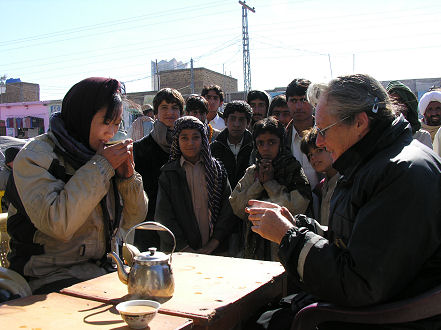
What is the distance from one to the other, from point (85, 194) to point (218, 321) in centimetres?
93

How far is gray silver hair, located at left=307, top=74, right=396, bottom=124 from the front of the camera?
1.92 metres

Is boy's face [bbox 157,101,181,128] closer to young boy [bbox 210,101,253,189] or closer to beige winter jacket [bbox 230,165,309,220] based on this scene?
young boy [bbox 210,101,253,189]

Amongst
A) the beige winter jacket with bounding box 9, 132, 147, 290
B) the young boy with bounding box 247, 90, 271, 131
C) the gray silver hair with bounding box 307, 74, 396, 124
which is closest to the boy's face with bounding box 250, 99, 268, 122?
the young boy with bounding box 247, 90, 271, 131

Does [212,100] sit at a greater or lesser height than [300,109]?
greater

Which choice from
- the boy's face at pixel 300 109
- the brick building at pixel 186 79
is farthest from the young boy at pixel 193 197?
the brick building at pixel 186 79

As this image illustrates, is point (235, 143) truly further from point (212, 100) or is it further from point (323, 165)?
point (212, 100)

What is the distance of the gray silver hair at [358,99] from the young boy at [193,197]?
2061 millimetres

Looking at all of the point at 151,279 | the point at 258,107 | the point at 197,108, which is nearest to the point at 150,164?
the point at 197,108

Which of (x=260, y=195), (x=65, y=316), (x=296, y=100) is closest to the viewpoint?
(x=65, y=316)

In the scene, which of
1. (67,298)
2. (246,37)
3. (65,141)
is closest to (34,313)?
(67,298)

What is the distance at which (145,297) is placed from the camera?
1914 millimetres

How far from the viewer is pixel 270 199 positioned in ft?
12.0

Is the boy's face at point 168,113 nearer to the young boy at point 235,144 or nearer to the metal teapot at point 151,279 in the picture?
the young boy at point 235,144

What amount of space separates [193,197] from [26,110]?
21.1m
